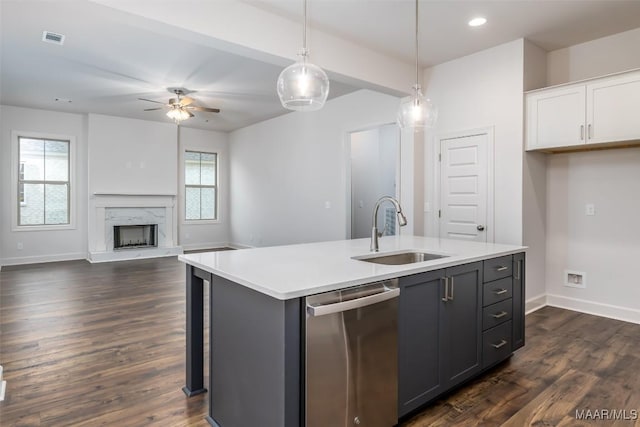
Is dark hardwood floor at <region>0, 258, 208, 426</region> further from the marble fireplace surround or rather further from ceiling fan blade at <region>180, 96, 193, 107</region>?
ceiling fan blade at <region>180, 96, 193, 107</region>

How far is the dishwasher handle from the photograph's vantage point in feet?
5.02

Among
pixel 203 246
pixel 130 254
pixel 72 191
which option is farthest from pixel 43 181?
pixel 203 246

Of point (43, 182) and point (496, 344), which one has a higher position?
point (43, 182)

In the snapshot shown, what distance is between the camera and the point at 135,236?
8.23 metres

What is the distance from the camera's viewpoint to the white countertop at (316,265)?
1604 mm

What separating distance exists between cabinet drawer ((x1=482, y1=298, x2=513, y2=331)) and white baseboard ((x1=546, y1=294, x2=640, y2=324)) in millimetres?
1919

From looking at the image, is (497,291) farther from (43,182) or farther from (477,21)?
(43,182)

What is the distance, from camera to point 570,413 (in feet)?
6.91

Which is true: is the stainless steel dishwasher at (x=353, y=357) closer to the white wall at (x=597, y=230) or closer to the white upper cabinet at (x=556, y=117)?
the white upper cabinet at (x=556, y=117)

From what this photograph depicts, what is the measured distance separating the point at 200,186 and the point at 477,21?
7.23 metres

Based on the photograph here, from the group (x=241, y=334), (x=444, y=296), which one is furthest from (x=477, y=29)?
(x=241, y=334)

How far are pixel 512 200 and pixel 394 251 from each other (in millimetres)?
2052

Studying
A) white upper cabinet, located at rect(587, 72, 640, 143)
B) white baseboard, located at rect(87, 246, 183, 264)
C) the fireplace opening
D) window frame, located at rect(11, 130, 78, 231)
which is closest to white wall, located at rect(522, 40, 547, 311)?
white upper cabinet, located at rect(587, 72, 640, 143)

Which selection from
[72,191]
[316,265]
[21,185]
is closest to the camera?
[316,265]
